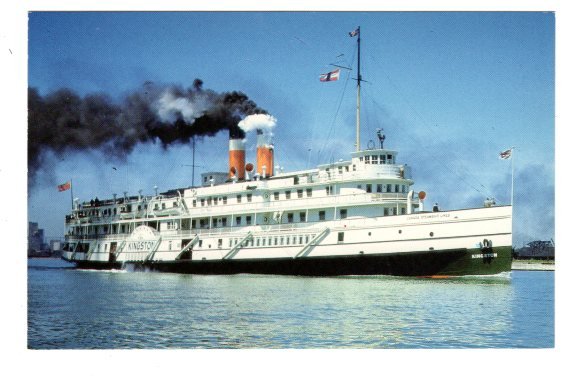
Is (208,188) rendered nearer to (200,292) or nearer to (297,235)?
(297,235)

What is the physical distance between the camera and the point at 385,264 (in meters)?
35.1

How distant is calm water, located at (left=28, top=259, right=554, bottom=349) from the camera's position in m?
18.0

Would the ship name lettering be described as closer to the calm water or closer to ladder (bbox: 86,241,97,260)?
the calm water

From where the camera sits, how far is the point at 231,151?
45625 millimetres

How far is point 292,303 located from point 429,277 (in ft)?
37.6

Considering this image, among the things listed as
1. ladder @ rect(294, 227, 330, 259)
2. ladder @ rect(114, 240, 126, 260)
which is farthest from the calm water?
ladder @ rect(114, 240, 126, 260)

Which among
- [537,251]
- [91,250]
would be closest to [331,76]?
[91,250]

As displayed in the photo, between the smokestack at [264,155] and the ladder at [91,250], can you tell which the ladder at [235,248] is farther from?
the ladder at [91,250]

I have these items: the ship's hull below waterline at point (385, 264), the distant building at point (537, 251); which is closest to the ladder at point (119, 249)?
the ship's hull below waterline at point (385, 264)

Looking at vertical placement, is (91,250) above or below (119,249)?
below

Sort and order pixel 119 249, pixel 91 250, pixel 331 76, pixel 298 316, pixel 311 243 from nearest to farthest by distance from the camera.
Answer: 1. pixel 298 316
2. pixel 331 76
3. pixel 311 243
4. pixel 119 249
5. pixel 91 250

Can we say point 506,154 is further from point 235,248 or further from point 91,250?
point 91,250

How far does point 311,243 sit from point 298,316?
654 inches

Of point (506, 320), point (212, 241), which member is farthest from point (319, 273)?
point (506, 320)
